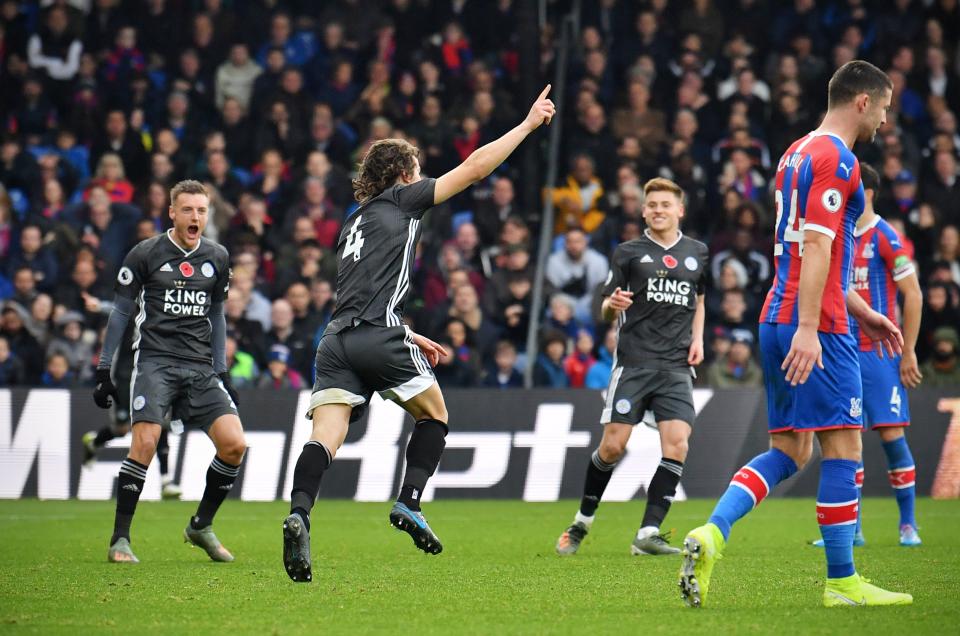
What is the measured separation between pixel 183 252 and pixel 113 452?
19.8 feet

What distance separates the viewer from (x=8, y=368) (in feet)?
50.3

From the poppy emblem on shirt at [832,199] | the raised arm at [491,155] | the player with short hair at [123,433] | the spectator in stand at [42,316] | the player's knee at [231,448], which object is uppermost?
the raised arm at [491,155]

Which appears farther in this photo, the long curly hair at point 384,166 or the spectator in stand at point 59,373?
the spectator in stand at point 59,373

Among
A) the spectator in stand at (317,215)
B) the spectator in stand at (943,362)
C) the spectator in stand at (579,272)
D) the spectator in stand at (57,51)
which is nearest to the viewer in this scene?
the spectator in stand at (943,362)

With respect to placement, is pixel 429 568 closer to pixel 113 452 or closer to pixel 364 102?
pixel 113 452

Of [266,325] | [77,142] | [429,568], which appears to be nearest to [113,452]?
[266,325]

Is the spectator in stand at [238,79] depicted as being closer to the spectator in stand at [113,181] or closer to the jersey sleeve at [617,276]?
the spectator in stand at [113,181]

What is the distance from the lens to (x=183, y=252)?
9117 mm

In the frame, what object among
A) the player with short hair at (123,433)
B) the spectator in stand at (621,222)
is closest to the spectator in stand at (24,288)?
the player with short hair at (123,433)

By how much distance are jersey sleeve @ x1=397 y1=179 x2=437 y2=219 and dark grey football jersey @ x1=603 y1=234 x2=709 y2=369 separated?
9.37ft

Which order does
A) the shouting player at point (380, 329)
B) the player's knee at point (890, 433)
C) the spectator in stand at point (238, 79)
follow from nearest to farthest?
1. the shouting player at point (380, 329)
2. the player's knee at point (890, 433)
3. the spectator in stand at point (238, 79)

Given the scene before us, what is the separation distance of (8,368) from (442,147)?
6081 millimetres

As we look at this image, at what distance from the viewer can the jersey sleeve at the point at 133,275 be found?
29.4 ft

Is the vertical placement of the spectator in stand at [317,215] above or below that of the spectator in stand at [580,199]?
below
